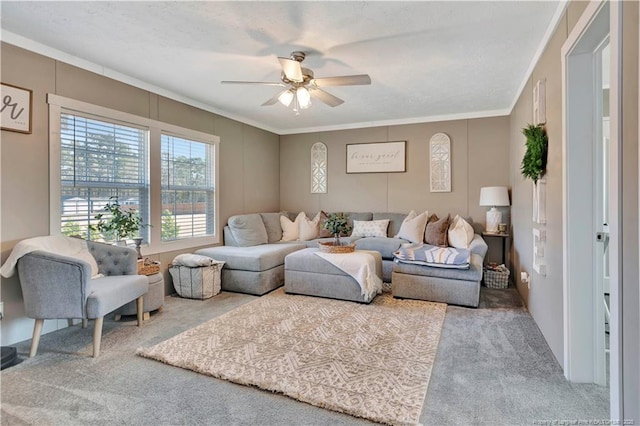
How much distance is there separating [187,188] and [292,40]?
2519 millimetres

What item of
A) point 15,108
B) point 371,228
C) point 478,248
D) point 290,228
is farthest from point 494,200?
point 15,108

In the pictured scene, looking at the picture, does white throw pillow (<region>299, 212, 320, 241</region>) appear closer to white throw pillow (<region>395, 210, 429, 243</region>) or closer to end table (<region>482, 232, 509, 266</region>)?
white throw pillow (<region>395, 210, 429, 243</region>)

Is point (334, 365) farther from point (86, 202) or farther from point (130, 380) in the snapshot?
point (86, 202)

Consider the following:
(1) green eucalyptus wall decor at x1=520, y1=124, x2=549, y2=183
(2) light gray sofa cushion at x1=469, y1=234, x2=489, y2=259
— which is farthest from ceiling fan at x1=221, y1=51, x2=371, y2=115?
(2) light gray sofa cushion at x1=469, y1=234, x2=489, y2=259

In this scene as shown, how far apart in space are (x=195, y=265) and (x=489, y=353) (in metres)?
3.05

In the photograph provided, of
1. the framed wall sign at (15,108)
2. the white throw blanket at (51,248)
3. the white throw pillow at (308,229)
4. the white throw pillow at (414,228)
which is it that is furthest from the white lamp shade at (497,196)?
the framed wall sign at (15,108)

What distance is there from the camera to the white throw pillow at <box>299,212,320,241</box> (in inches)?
212

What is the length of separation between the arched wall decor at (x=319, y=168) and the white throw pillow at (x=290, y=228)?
2.33ft

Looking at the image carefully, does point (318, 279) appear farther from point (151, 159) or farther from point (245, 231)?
point (151, 159)

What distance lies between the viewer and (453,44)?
2752mm

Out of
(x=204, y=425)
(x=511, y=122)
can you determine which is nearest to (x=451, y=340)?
(x=204, y=425)

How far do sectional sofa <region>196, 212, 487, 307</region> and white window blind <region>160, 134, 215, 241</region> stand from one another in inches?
13.6

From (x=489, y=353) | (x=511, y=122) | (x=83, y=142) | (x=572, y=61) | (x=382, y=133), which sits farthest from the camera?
(x=382, y=133)

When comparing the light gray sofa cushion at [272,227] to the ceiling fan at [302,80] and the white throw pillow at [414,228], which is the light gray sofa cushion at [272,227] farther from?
the ceiling fan at [302,80]
